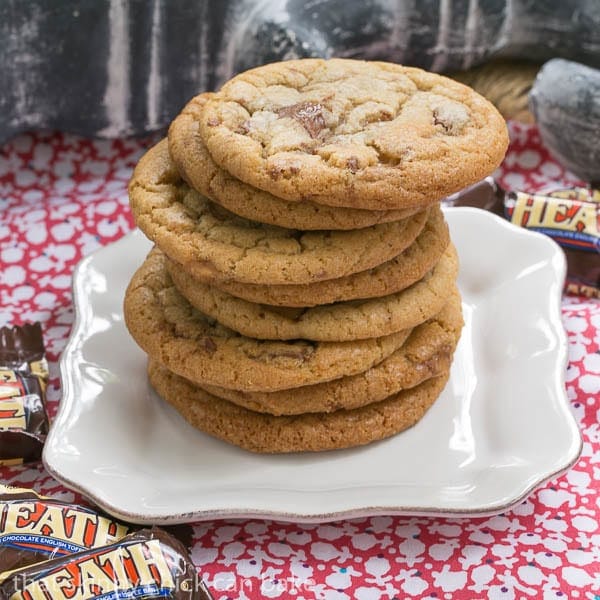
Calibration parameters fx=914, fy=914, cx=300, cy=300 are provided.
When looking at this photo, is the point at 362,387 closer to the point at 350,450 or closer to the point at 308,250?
the point at 350,450

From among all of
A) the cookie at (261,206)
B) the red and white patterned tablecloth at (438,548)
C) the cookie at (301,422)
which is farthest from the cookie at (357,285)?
the red and white patterned tablecloth at (438,548)

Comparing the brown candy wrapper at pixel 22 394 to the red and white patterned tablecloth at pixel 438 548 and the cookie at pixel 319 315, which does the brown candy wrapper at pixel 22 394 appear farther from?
the cookie at pixel 319 315

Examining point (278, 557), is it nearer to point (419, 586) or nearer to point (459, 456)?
point (419, 586)

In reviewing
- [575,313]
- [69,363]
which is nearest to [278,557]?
[69,363]

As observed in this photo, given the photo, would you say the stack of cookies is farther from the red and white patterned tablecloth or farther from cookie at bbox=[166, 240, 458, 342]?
the red and white patterned tablecloth

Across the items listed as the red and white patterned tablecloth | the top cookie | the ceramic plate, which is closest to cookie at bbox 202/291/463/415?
the ceramic plate
